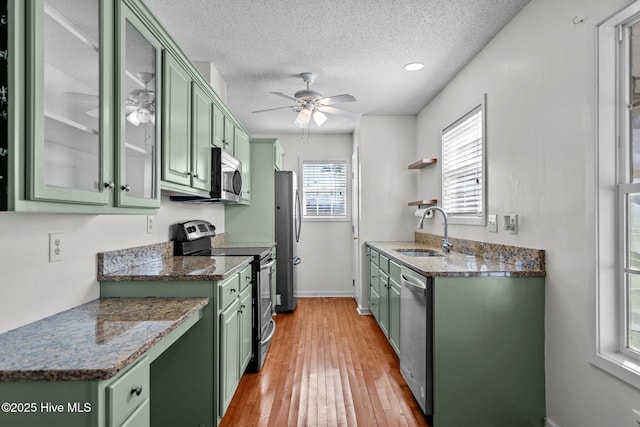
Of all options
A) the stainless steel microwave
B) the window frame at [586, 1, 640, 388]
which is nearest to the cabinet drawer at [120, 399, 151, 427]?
the stainless steel microwave

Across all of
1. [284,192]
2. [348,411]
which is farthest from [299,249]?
[348,411]

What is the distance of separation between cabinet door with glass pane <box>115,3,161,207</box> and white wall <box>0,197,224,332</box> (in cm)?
34

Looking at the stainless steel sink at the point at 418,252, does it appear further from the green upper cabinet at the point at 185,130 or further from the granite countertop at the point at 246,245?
the green upper cabinet at the point at 185,130

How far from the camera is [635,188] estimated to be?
1579mm

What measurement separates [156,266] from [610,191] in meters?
2.53

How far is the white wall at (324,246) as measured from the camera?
554 cm

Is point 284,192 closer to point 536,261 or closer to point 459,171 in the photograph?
point 459,171

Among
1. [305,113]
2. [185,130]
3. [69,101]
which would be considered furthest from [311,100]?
[69,101]

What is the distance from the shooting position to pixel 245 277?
2539mm

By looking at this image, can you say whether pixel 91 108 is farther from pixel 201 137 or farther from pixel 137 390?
pixel 201 137

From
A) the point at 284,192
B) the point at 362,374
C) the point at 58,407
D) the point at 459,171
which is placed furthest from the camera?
the point at 284,192

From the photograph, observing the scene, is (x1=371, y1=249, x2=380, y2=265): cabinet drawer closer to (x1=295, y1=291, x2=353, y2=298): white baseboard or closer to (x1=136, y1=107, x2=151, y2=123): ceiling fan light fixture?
(x1=295, y1=291, x2=353, y2=298): white baseboard

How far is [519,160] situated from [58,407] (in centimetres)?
262

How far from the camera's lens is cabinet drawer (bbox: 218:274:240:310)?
1.92m
